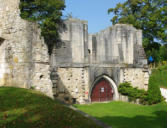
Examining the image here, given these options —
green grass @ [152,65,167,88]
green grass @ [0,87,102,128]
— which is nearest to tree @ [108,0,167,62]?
green grass @ [152,65,167,88]

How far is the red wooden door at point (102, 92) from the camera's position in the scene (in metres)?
16.9

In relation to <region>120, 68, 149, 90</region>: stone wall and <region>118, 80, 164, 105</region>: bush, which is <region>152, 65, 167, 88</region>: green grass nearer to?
<region>120, 68, 149, 90</region>: stone wall

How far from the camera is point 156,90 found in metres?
17.2

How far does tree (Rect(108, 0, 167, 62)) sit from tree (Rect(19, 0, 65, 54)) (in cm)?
1321

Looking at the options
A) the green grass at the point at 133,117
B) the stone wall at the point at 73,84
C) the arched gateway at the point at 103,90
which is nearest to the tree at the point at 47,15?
the stone wall at the point at 73,84

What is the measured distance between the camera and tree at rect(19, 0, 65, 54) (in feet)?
47.4

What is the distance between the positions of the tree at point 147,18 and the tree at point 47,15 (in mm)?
13212

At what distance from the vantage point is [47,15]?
16203 millimetres

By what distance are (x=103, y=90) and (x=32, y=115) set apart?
38.2 ft

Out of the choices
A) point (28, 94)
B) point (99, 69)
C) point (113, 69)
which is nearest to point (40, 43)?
point (28, 94)

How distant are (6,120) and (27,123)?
0.68 metres

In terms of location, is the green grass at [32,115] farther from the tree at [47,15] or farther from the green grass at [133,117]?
the tree at [47,15]

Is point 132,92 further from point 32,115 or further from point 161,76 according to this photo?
point 32,115

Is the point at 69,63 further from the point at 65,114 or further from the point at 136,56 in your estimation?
the point at 65,114
